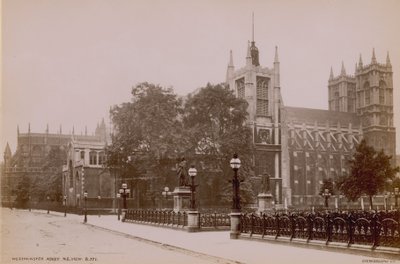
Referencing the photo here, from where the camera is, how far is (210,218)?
1064 inches

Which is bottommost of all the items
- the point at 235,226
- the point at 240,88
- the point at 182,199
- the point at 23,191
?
the point at 23,191

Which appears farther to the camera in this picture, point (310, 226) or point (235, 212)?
point (235, 212)

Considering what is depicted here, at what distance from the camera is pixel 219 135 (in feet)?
167

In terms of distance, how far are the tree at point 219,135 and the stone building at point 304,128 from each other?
17.5 meters

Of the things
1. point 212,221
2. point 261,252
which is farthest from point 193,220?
point 261,252

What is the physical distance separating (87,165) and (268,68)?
2902 cm

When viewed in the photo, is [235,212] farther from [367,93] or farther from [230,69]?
[367,93]

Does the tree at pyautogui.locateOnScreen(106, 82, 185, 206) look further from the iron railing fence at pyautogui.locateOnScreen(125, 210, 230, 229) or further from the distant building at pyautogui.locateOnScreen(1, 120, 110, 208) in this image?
the distant building at pyautogui.locateOnScreen(1, 120, 110, 208)

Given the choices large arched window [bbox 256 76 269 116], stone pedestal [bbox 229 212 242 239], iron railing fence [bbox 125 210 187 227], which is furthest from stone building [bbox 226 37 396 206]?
stone pedestal [bbox 229 212 242 239]

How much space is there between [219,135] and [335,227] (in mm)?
35221

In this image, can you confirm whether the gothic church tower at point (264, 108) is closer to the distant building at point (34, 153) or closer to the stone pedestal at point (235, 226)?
the distant building at point (34, 153)

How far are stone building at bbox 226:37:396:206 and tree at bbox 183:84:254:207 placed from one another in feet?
57.5

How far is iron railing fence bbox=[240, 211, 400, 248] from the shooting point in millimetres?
13844

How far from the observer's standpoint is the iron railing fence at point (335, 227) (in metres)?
13.8
